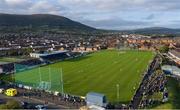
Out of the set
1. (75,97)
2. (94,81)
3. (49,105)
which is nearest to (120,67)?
(94,81)

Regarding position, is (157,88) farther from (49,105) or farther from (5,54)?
(5,54)

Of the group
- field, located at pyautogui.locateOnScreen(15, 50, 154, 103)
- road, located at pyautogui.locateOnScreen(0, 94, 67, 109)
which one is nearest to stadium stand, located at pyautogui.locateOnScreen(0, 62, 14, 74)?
field, located at pyautogui.locateOnScreen(15, 50, 154, 103)

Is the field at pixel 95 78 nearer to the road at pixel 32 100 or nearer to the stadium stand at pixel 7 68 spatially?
the road at pixel 32 100

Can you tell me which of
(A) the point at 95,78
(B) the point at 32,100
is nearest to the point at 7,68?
(A) the point at 95,78

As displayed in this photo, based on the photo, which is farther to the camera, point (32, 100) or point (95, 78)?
point (95, 78)

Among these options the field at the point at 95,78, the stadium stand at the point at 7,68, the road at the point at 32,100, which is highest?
the stadium stand at the point at 7,68

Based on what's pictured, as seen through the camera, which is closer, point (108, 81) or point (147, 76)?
point (108, 81)

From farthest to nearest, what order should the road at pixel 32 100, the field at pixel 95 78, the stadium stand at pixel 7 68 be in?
the stadium stand at pixel 7 68, the field at pixel 95 78, the road at pixel 32 100

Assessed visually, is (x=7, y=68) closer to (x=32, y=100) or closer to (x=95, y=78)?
(x=95, y=78)

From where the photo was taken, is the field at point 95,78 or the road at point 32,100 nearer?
the road at point 32,100

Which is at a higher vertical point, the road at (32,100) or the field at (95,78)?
the road at (32,100)

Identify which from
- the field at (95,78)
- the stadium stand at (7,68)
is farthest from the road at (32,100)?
the stadium stand at (7,68)
